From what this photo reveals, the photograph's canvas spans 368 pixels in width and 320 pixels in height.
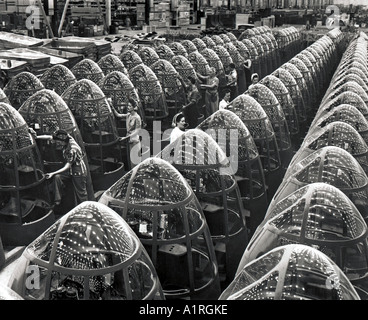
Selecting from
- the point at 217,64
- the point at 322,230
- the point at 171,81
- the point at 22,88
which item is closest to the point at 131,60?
the point at 171,81

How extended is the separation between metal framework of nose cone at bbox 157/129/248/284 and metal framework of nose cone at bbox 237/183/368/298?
1761 mm

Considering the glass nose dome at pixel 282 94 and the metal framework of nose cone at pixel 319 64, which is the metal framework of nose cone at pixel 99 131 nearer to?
the glass nose dome at pixel 282 94

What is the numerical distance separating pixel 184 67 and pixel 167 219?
38.0 feet

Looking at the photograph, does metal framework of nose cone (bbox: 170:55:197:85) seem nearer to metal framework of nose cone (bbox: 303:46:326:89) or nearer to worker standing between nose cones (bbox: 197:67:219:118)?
worker standing between nose cones (bbox: 197:67:219:118)

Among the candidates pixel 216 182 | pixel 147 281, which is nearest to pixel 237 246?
pixel 216 182

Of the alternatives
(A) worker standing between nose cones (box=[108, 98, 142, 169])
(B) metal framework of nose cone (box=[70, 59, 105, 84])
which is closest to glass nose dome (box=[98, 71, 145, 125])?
(B) metal framework of nose cone (box=[70, 59, 105, 84])

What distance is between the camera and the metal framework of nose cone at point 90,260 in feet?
14.8

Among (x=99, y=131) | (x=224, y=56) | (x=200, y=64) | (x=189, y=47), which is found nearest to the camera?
(x=99, y=131)

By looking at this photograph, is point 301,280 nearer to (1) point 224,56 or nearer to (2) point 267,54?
(1) point 224,56

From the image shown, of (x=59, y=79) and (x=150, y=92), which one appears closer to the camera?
(x=59, y=79)

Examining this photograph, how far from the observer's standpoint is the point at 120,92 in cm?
1327

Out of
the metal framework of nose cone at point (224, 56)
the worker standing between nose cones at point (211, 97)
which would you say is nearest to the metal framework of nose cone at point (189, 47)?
the metal framework of nose cone at point (224, 56)

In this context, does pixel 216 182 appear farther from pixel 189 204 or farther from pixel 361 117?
pixel 361 117

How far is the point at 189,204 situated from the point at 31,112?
5.43 m
